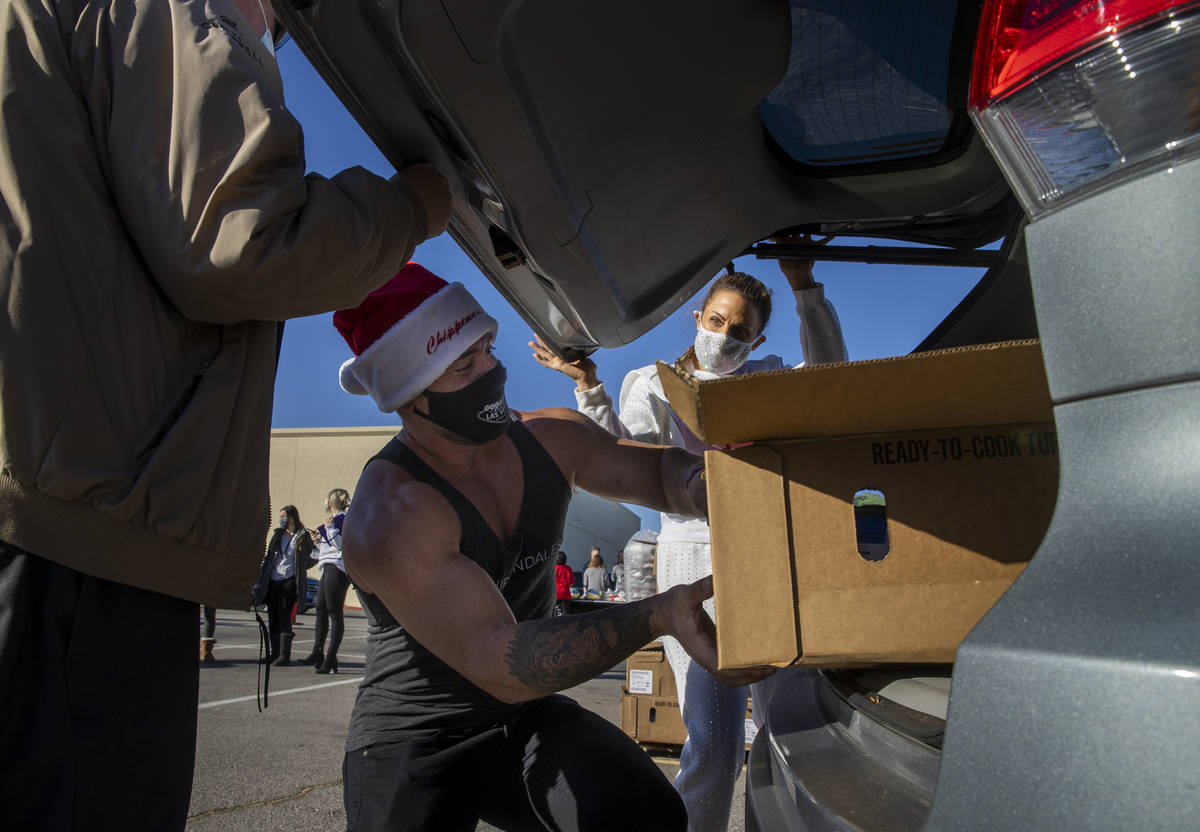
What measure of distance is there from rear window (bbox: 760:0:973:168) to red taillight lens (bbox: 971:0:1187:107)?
2.46 feet

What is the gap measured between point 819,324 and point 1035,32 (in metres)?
1.84

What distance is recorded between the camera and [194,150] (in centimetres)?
118

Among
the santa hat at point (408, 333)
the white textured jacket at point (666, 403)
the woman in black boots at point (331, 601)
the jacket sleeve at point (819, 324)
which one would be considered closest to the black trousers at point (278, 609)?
the woman in black boots at point (331, 601)

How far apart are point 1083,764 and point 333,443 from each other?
3179cm

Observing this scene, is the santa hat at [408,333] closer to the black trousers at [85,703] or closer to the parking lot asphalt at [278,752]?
the black trousers at [85,703]

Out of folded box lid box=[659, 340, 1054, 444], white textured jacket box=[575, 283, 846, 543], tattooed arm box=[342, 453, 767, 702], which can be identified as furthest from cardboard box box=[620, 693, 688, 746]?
folded box lid box=[659, 340, 1054, 444]

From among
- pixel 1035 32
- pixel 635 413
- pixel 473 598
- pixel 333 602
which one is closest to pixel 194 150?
pixel 473 598

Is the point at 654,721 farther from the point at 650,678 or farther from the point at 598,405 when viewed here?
the point at 598,405

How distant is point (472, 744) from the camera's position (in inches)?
73.6

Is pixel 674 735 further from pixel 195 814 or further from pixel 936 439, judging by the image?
pixel 936 439

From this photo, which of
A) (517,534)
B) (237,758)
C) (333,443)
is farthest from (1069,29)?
(333,443)

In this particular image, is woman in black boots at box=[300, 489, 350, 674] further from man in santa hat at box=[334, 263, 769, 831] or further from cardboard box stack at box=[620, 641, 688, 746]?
man in santa hat at box=[334, 263, 769, 831]

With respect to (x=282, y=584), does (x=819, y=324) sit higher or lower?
higher

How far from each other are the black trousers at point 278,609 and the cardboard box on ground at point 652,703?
5.21 metres
